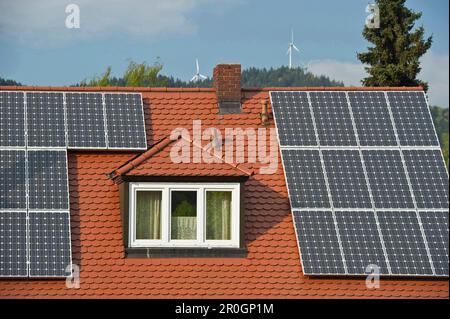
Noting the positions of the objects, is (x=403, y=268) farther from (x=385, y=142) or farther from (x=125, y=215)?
(x=125, y=215)

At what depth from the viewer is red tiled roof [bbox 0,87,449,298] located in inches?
1030

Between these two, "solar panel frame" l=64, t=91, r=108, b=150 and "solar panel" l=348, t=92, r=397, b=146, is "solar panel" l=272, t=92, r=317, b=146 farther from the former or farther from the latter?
"solar panel frame" l=64, t=91, r=108, b=150

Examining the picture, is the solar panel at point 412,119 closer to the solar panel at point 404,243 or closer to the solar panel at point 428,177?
the solar panel at point 428,177

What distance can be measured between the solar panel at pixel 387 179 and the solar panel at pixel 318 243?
1525 mm

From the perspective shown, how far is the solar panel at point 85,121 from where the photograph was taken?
93.9ft

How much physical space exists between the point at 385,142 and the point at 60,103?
8.82 metres

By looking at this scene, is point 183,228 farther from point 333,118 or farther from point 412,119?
point 412,119

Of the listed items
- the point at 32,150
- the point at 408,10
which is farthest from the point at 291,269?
the point at 408,10

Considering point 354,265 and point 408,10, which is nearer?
point 354,265

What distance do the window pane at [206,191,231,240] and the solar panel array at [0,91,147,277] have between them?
8.52ft

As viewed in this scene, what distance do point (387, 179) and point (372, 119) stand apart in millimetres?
2188

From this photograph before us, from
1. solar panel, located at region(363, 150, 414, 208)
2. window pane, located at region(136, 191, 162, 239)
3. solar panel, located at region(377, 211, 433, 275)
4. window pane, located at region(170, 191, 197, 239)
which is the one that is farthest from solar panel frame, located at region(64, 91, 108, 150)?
solar panel, located at region(377, 211, 433, 275)

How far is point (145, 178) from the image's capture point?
26.9m

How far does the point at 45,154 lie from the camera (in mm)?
28141
